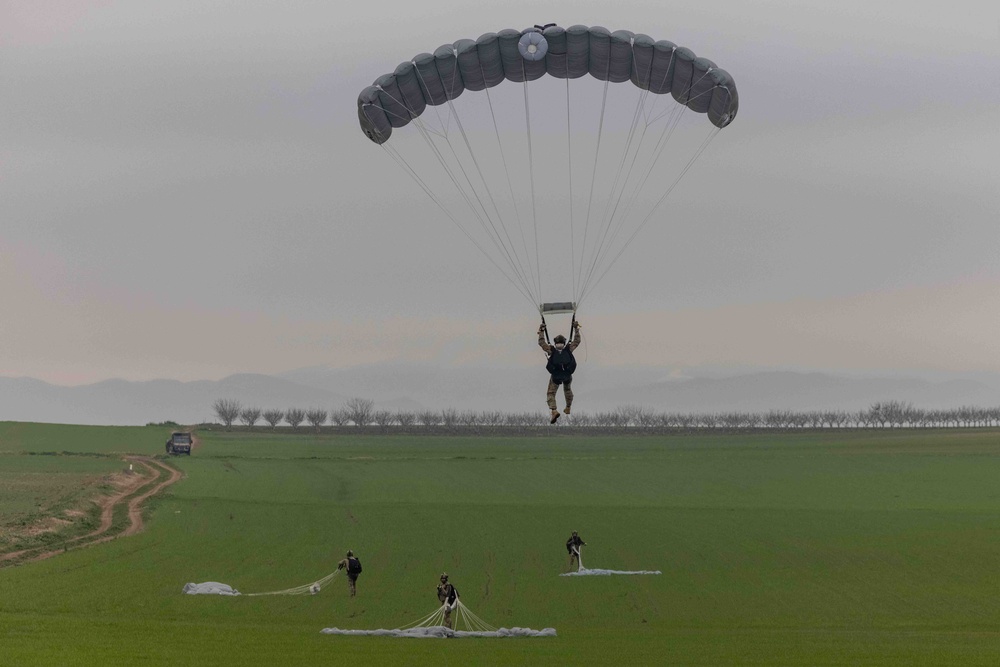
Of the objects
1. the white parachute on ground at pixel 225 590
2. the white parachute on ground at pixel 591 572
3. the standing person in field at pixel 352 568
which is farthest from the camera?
the white parachute on ground at pixel 591 572

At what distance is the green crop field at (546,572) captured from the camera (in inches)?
970

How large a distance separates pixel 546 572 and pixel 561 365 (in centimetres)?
1338

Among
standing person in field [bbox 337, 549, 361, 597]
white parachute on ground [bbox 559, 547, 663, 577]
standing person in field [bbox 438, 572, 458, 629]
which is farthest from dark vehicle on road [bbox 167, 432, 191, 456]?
standing person in field [bbox 438, 572, 458, 629]

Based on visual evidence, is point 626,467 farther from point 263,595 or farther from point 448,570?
point 263,595

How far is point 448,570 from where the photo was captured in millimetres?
A: 35250

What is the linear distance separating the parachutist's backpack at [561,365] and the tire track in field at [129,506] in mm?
20885

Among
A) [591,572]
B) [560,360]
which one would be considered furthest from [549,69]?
[591,572]

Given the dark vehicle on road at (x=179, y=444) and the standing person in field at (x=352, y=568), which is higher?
the dark vehicle on road at (x=179, y=444)

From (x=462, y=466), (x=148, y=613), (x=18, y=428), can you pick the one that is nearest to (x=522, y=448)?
(x=462, y=466)

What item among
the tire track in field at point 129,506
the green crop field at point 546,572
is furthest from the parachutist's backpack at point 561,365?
the tire track in field at point 129,506

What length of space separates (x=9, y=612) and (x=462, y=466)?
167ft

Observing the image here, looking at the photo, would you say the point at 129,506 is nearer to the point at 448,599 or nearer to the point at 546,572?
the point at 546,572

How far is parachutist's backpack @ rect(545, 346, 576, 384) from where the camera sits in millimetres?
23250

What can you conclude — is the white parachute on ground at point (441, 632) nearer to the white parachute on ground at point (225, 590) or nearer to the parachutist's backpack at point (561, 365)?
the white parachute on ground at point (225, 590)
